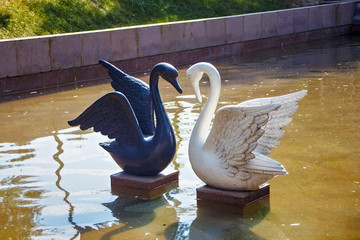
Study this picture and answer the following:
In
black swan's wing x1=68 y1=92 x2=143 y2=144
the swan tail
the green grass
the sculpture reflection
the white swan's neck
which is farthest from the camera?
the green grass

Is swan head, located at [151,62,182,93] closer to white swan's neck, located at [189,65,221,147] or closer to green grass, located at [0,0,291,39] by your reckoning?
white swan's neck, located at [189,65,221,147]

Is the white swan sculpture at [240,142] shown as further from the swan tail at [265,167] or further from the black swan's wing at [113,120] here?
the black swan's wing at [113,120]

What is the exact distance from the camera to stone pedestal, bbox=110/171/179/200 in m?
5.98

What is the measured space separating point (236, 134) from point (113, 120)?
1326mm

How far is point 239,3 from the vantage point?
62.9ft

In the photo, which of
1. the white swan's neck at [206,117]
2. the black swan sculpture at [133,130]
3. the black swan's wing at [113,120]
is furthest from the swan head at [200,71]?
the black swan's wing at [113,120]

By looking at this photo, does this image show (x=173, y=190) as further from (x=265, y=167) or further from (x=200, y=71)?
(x=200, y=71)

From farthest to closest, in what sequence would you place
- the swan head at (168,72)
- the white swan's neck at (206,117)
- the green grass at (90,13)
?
1. the green grass at (90,13)
2. the swan head at (168,72)
3. the white swan's neck at (206,117)

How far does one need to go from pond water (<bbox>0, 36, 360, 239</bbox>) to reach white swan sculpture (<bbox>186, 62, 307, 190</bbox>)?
12.7 inches

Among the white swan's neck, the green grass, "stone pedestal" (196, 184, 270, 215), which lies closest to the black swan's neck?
the white swan's neck

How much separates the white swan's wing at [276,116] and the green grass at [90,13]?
26.7ft

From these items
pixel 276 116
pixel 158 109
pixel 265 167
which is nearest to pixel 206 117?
pixel 158 109

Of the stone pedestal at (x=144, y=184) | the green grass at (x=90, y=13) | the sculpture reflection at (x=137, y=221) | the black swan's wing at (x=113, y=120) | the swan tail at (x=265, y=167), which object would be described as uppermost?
the green grass at (x=90, y=13)

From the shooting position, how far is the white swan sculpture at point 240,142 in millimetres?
5285
